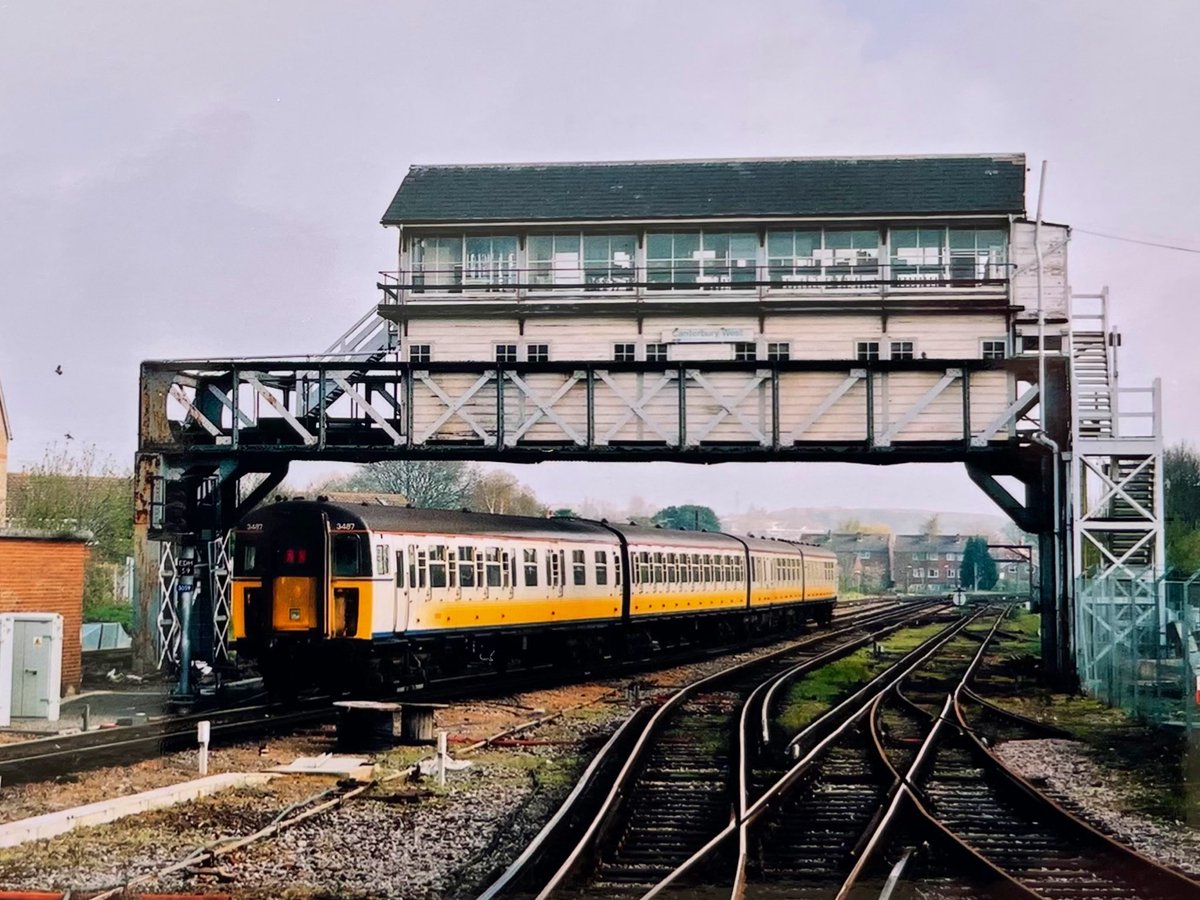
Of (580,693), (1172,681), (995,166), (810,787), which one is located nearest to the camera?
(810,787)

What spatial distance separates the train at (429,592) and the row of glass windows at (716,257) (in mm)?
5314

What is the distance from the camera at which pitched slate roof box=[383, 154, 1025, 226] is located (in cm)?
2830

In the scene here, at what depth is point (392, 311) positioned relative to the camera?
27.0 m

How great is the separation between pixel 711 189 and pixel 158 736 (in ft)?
57.7

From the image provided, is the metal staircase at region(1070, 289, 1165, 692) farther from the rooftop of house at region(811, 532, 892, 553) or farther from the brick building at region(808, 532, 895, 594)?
the brick building at region(808, 532, 895, 594)

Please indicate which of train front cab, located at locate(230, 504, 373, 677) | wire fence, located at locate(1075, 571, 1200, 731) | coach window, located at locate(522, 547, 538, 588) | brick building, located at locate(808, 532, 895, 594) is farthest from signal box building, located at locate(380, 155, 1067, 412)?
brick building, located at locate(808, 532, 895, 594)

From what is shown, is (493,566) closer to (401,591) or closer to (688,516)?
(401,591)

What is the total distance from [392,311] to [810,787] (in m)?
16.4

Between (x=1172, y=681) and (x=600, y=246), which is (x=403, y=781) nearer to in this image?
(x=1172, y=681)

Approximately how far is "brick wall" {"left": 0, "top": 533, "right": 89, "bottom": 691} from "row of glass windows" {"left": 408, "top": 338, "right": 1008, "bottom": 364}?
26.6ft

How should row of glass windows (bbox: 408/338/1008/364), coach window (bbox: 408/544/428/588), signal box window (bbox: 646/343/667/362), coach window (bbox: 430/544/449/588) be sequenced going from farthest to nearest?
1. signal box window (bbox: 646/343/667/362)
2. row of glass windows (bbox: 408/338/1008/364)
3. coach window (bbox: 430/544/449/588)
4. coach window (bbox: 408/544/428/588)

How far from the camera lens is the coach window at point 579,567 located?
83.8ft

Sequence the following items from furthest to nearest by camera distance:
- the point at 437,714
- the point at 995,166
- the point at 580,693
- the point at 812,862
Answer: the point at 995,166 → the point at 580,693 → the point at 437,714 → the point at 812,862

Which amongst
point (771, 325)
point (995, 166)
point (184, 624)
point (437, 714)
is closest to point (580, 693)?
point (437, 714)
